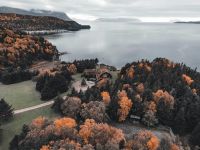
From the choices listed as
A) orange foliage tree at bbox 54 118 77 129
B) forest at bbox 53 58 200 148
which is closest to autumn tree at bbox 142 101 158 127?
forest at bbox 53 58 200 148

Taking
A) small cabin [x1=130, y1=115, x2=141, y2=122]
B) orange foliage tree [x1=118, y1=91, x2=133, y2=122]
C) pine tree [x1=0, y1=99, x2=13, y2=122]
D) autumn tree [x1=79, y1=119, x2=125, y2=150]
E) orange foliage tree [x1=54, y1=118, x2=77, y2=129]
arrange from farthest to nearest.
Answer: small cabin [x1=130, y1=115, x2=141, y2=122] → orange foliage tree [x1=118, y1=91, x2=133, y2=122] → pine tree [x1=0, y1=99, x2=13, y2=122] → orange foliage tree [x1=54, y1=118, x2=77, y2=129] → autumn tree [x1=79, y1=119, x2=125, y2=150]

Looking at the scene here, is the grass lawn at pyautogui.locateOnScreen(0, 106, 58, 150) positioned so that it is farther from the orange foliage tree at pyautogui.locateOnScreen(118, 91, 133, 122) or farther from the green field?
the orange foliage tree at pyautogui.locateOnScreen(118, 91, 133, 122)

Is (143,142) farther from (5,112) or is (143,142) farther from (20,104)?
(20,104)

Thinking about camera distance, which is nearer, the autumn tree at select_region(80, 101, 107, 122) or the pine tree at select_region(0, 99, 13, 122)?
the autumn tree at select_region(80, 101, 107, 122)

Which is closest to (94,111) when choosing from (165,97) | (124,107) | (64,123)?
(124,107)

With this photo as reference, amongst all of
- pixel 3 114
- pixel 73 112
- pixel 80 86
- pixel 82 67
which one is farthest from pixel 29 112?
pixel 82 67
